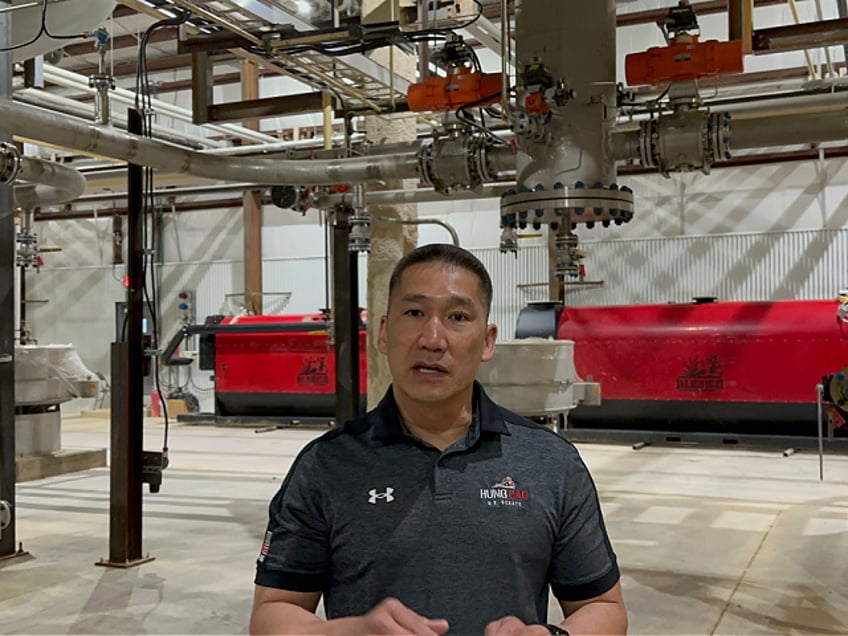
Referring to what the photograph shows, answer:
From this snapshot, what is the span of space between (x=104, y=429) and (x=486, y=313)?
903 centimetres

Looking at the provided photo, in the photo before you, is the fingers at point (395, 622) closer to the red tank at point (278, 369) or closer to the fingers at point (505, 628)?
the fingers at point (505, 628)

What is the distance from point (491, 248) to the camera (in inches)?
428

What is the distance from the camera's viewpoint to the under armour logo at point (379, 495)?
114 cm

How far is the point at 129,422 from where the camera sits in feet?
12.2

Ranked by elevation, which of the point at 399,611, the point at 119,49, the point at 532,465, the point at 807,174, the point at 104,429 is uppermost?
the point at 119,49

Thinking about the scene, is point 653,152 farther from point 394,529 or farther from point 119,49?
point 119,49

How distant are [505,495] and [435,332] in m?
0.24

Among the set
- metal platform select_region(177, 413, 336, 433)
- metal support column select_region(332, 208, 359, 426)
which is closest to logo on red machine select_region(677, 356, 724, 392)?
metal platform select_region(177, 413, 336, 433)

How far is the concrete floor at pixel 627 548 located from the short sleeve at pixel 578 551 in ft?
6.03

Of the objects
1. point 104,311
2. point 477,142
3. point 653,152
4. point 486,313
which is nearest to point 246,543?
point 477,142

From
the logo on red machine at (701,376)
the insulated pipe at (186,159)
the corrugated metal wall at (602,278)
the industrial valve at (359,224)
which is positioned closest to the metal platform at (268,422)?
the corrugated metal wall at (602,278)

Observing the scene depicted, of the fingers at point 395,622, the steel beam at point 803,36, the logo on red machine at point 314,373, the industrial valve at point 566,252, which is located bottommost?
the logo on red machine at point 314,373

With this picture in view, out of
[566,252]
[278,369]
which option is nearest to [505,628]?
[566,252]

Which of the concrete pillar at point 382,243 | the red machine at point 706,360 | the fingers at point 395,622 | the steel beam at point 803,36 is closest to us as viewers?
the fingers at point 395,622
